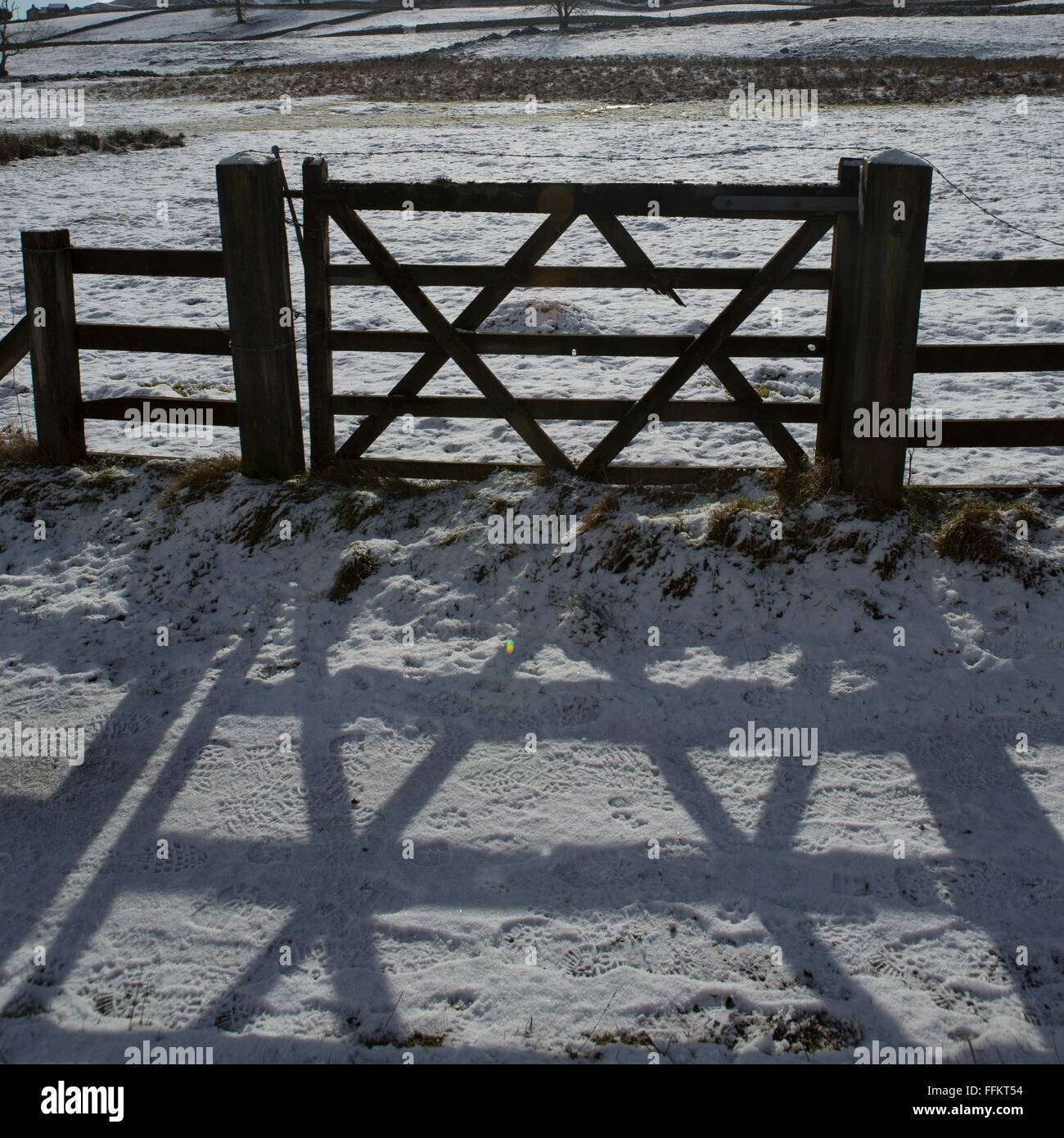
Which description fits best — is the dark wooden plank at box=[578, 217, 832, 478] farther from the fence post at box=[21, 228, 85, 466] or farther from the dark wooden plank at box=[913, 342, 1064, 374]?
the fence post at box=[21, 228, 85, 466]

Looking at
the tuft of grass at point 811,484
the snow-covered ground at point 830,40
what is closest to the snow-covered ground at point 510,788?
the tuft of grass at point 811,484

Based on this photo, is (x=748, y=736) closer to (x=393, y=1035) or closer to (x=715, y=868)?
(x=715, y=868)

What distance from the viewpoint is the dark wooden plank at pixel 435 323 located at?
542cm

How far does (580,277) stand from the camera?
5.41 meters

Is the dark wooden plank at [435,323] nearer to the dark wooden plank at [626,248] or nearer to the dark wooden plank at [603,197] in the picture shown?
the dark wooden plank at [603,197]

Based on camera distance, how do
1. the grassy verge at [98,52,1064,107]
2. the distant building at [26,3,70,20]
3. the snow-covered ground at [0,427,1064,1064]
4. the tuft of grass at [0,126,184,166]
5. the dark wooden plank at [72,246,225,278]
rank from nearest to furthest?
the snow-covered ground at [0,427,1064,1064], the dark wooden plank at [72,246,225,278], the tuft of grass at [0,126,184,166], the grassy verge at [98,52,1064,107], the distant building at [26,3,70,20]

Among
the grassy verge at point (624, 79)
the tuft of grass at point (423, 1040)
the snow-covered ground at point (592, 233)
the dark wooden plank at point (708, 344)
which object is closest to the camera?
the tuft of grass at point (423, 1040)

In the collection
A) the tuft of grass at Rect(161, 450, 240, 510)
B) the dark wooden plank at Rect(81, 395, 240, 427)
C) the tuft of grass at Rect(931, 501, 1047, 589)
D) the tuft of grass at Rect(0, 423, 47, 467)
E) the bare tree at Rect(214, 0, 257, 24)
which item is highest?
the bare tree at Rect(214, 0, 257, 24)

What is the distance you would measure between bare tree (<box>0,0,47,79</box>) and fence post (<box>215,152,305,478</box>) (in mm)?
43871

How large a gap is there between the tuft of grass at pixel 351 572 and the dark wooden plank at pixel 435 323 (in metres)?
1.15

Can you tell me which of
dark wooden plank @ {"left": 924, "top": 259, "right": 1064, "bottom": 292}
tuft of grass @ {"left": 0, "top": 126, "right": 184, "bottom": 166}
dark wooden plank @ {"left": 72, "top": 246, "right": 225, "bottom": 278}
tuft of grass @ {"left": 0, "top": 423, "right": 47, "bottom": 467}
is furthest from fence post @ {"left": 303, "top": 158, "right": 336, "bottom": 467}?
tuft of grass @ {"left": 0, "top": 126, "right": 184, "bottom": 166}

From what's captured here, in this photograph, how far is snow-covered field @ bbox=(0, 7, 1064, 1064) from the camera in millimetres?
2949
